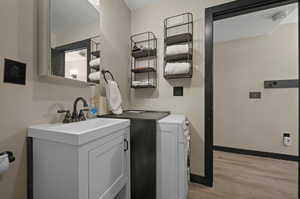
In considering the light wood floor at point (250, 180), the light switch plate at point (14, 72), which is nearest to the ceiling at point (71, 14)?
the light switch plate at point (14, 72)

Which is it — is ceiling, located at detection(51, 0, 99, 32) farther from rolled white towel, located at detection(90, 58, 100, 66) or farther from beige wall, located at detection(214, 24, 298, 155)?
A: beige wall, located at detection(214, 24, 298, 155)

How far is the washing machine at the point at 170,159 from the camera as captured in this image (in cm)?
108

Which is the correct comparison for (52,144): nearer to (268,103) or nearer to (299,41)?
(299,41)

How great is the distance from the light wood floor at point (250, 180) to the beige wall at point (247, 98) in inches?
14.4

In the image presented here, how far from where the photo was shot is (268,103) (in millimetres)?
2219

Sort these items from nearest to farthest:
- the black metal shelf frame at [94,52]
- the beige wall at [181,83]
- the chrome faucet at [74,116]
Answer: the chrome faucet at [74,116] → the black metal shelf frame at [94,52] → the beige wall at [181,83]

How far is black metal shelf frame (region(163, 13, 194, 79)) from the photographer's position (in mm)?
1601

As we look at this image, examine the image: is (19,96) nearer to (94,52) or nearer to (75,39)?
(75,39)

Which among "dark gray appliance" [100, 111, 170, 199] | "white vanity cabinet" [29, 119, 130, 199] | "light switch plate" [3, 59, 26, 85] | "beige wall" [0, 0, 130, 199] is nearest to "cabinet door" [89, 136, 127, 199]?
"white vanity cabinet" [29, 119, 130, 199]

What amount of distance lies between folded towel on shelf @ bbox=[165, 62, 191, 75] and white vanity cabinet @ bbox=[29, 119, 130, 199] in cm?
97

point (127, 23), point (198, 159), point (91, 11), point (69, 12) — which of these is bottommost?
point (198, 159)

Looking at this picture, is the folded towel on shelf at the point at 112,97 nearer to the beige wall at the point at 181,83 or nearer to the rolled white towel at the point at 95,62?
the rolled white towel at the point at 95,62

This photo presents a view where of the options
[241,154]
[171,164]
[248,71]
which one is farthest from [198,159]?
[248,71]

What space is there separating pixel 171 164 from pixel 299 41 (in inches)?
41.5
